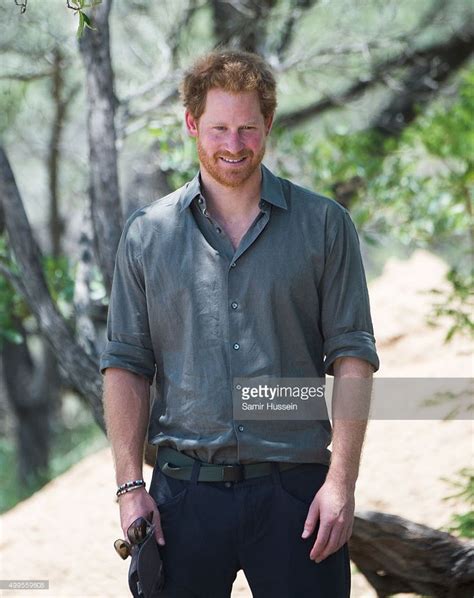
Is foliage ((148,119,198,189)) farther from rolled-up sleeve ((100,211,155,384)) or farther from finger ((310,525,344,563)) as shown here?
finger ((310,525,344,563))

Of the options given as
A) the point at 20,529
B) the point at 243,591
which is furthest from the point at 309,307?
the point at 20,529

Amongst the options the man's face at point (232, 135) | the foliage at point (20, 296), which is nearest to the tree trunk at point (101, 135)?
the foliage at point (20, 296)

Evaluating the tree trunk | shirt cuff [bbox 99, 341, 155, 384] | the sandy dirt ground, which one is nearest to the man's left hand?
shirt cuff [bbox 99, 341, 155, 384]

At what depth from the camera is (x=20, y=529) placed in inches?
257

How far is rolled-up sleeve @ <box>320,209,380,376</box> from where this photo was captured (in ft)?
9.18

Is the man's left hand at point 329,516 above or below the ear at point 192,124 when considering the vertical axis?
below

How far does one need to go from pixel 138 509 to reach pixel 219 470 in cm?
24

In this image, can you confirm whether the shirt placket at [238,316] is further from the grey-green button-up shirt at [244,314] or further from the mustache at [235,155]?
the mustache at [235,155]

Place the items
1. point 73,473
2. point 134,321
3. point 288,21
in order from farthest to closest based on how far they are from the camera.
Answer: point 288,21 < point 73,473 < point 134,321

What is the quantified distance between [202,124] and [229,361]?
2.10ft

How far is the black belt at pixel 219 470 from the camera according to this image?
2.78 m

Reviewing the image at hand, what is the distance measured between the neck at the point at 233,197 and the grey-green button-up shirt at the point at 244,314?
4 cm

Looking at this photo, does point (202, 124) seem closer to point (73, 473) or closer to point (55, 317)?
point (55, 317)

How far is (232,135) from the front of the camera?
9.27 feet
